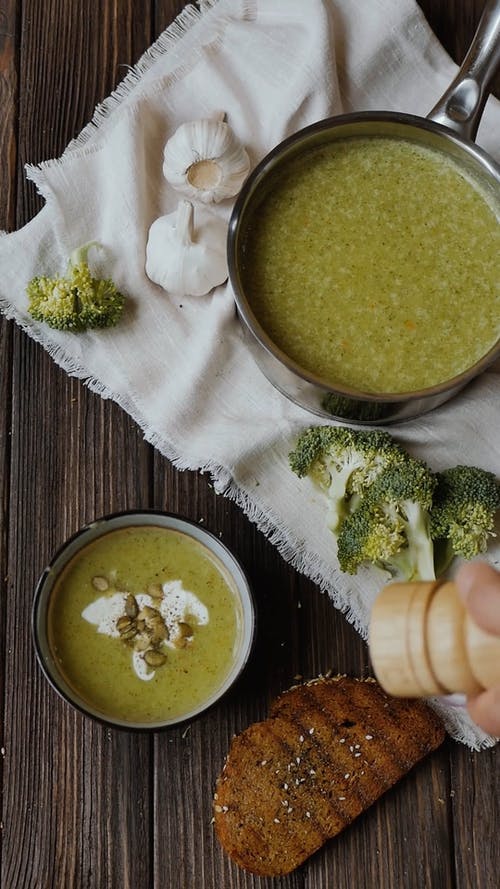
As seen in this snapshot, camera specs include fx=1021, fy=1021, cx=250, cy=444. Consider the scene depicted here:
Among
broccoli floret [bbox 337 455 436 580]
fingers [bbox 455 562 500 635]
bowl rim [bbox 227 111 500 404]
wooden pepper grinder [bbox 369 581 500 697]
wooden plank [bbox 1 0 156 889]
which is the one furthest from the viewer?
wooden plank [bbox 1 0 156 889]

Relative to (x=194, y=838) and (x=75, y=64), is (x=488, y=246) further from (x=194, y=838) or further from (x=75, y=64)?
(x=194, y=838)

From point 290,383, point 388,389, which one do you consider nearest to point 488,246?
point 388,389

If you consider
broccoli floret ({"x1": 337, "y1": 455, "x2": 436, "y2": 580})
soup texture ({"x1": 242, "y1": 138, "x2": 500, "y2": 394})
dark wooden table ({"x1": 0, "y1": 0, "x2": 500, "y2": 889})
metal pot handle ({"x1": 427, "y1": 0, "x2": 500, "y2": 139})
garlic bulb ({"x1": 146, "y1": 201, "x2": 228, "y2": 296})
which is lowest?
dark wooden table ({"x1": 0, "y1": 0, "x2": 500, "y2": 889})

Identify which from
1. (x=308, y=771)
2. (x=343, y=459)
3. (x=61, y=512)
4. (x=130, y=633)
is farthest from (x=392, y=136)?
(x=308, y=771)

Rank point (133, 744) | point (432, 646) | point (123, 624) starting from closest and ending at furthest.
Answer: point (432, 646) → point (123, 624) → point (133, 744)

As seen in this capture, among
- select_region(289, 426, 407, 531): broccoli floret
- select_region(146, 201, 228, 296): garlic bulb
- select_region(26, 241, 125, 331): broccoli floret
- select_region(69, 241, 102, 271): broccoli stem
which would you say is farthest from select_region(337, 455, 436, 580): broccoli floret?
select_region(69, 241, 102, 271): broccoli stem

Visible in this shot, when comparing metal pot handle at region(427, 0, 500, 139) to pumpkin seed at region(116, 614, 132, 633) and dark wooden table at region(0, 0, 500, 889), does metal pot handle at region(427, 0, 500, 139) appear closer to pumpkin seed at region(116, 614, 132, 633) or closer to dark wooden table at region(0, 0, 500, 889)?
dark wooden table at region(0, 0, 500, 889)

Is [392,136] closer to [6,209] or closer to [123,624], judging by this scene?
[6,209]
